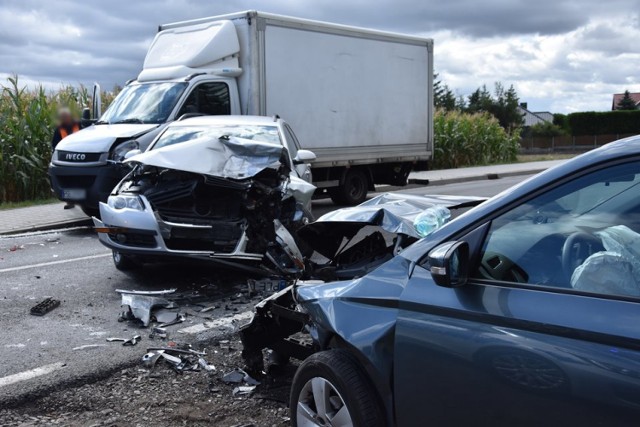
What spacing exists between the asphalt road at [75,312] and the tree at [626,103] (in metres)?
50.2

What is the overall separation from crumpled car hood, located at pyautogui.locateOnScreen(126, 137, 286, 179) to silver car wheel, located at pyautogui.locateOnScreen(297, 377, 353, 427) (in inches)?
170

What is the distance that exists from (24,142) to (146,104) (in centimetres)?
467

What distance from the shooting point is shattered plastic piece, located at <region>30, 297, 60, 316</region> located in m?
6.93

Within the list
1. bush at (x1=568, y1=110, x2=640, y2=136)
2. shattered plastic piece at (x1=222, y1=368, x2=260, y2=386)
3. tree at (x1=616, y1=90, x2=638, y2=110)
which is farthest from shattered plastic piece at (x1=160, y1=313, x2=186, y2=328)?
tree at (x1=616, y1=90, x2=638, y2=110)

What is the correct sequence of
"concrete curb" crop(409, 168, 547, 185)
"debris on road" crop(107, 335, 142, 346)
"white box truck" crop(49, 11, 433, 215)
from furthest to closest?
"concrete curb" crop(409, 168, 547, 185), "white box truck" crop(49, 11, 433, 215), "debris on road" crop(107, 335, 142, 346)

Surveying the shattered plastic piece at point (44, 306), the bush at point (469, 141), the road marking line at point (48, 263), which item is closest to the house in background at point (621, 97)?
the bush at point (469, 141)

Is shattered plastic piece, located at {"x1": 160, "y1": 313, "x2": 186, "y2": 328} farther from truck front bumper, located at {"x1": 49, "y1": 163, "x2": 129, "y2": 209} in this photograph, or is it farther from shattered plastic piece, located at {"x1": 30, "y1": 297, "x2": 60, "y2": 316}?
truck front bumper, located at {"x1": 49, "y1": 163, "x2": 129, "y2": 209}

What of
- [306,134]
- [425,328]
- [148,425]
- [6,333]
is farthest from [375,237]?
[306,134]

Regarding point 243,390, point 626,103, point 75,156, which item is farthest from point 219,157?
point 626,103

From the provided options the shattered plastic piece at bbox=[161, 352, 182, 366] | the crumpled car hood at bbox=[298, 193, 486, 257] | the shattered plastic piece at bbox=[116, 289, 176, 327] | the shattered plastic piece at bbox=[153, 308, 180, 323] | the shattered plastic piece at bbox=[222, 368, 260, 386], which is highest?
the crumpled car hood at bbox=[298, 193, 486, 257]

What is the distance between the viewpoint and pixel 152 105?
12766mm

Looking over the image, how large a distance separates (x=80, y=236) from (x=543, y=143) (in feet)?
129

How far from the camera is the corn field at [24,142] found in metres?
16.0

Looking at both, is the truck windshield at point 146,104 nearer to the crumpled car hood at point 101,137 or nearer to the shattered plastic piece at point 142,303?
the crumpled car hood at point 101,137
